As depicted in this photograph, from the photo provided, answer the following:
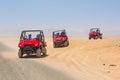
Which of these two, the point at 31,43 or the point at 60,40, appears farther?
the point at 60,40

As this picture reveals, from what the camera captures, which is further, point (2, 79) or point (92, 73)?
point (92, 73)

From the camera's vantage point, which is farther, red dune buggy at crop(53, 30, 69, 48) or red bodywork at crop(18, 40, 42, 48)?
red dune buggy at crop(53, 30, 69, 48)

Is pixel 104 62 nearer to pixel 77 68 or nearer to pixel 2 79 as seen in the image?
pixel 77 68

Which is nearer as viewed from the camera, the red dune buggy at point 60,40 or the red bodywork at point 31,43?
the red bodywork at point 31,43

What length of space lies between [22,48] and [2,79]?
418 inches

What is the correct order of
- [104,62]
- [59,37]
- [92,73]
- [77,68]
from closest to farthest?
[92,73] → [77,68] → [104,62] → [59,37]

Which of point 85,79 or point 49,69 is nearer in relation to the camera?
point 85,79

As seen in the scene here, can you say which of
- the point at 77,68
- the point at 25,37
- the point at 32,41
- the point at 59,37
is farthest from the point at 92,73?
the point at 59,37

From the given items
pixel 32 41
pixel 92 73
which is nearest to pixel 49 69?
pixel 92 73

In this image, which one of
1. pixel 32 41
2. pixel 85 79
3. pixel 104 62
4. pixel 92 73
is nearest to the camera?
pixel 85 79

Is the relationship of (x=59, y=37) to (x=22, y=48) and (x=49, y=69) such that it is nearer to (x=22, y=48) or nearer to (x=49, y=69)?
(x=22, y=48)

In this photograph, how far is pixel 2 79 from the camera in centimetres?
1450

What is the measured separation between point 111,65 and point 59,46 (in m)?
18.3

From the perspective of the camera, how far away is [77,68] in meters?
17.6
